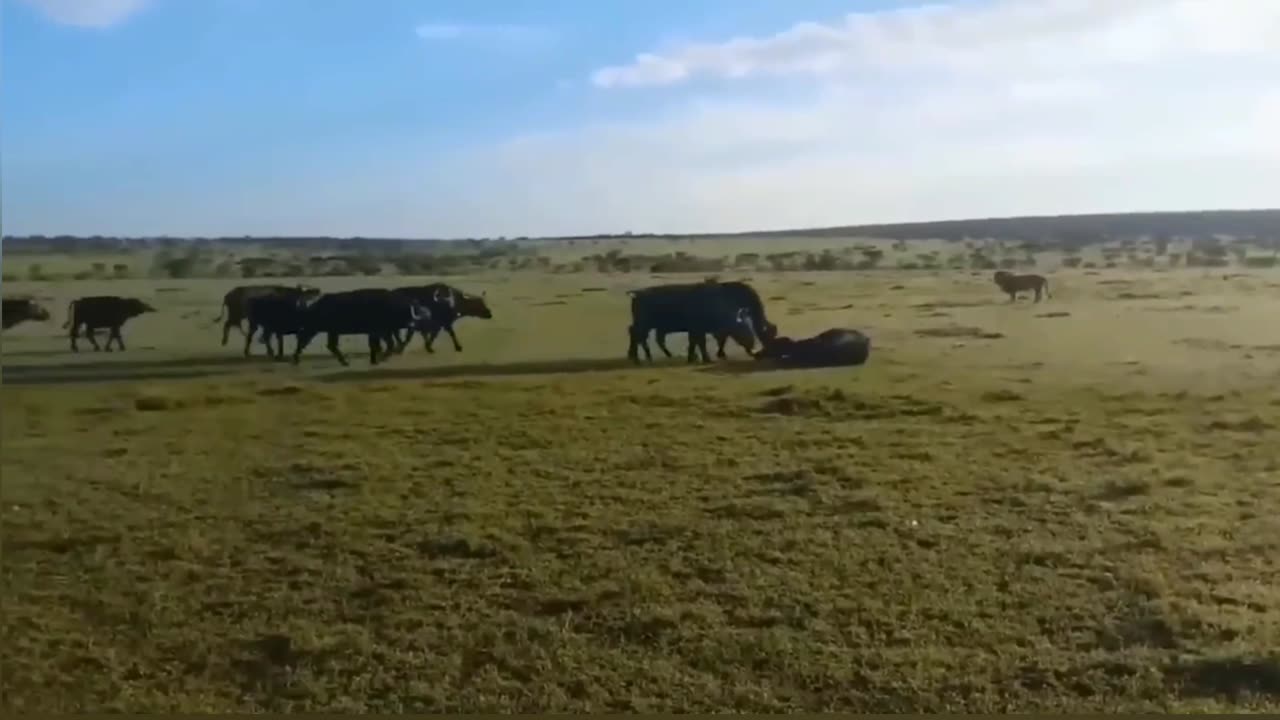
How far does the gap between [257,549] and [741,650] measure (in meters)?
1.20

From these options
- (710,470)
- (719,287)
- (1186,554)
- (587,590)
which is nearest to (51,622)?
(587,590)

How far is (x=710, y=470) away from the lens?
3115 mm

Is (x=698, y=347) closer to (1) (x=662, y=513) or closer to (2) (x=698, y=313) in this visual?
(2) (x=698, y=313)

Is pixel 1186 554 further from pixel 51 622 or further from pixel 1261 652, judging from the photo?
pixel 51 622

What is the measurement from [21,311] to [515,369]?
126cm

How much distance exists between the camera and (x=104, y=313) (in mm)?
3322

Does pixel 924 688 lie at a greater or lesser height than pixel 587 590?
lesser

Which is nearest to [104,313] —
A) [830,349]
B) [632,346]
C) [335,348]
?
[335,348]

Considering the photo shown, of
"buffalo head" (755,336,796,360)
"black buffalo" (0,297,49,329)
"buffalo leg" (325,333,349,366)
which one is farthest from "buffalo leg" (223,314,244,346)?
"buffalo head" (755,336,796,360)

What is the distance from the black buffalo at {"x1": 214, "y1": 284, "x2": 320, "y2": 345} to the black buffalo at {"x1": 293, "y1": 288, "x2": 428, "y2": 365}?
0.10m

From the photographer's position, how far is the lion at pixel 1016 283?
128 inches

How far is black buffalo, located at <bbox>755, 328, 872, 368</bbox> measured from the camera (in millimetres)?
3234

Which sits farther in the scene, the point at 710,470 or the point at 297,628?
the point at 710,470

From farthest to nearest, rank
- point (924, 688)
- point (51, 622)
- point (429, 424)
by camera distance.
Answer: point (429, 424), point (51, 622), point (924, 688)
